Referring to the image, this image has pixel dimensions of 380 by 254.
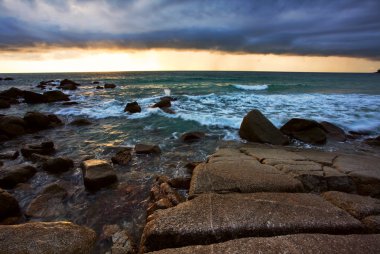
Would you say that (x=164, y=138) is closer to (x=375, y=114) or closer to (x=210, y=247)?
(x=210, y=247)

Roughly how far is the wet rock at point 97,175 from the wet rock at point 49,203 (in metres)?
0.47

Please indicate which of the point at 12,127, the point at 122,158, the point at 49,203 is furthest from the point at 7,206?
the point at 12,127

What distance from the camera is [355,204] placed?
3057 millimetres

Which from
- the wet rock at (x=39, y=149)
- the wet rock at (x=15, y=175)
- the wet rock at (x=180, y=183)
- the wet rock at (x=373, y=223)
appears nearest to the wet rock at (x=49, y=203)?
the wet rock at (x=15, y=175)

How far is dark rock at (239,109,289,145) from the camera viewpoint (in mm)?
7320

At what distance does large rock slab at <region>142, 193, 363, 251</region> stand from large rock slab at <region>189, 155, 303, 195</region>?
373mm

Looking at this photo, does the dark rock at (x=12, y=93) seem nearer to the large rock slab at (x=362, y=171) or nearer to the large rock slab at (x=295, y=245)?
the large rock slab at (x=295, y=245)

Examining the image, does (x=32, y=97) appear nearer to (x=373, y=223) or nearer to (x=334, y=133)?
(x=334, y=133)

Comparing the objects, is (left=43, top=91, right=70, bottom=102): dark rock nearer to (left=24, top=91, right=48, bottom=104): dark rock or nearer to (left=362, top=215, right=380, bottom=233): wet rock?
(left=24, top=91, right=48, bottom=104): dark rock

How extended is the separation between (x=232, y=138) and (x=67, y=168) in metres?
5.06

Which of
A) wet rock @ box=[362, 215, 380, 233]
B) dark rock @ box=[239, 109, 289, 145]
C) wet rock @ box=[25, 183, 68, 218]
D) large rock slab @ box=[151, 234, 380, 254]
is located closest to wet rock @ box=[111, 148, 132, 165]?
wet rock @ box=[25, 183, 68, 218]

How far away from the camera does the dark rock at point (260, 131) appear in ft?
24.0

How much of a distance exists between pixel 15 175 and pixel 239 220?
4.91 meters

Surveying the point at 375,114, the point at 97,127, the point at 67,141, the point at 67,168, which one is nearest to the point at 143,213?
the point at 67,168
